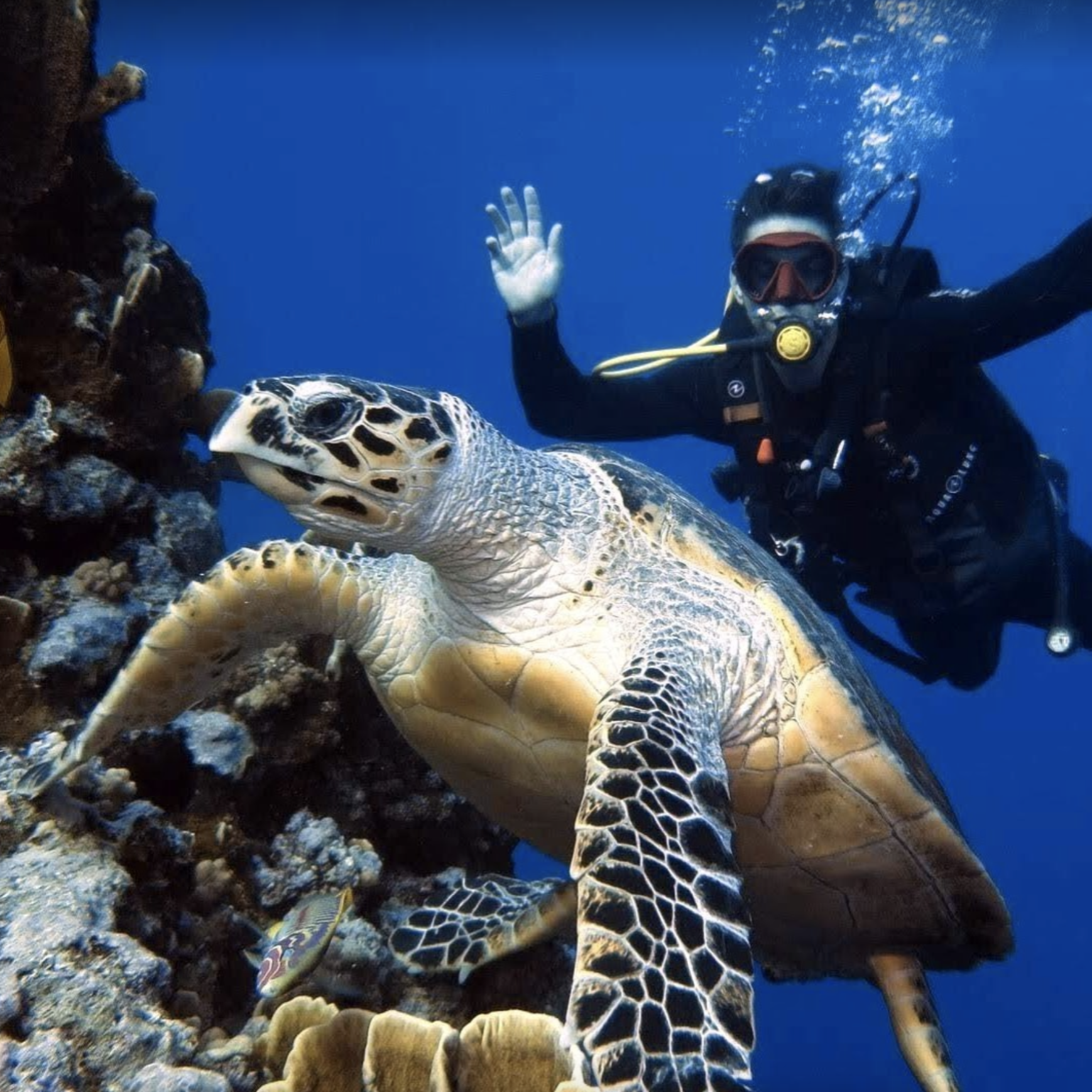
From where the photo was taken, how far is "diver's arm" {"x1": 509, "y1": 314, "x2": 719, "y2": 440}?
4.53 meters

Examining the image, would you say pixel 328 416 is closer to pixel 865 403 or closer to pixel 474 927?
pixel 474 927

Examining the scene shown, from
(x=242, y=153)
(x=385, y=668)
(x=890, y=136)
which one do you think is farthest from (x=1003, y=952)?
(x=242, y=153)

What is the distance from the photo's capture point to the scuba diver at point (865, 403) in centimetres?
394

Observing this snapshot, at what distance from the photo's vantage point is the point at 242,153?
57.3 m

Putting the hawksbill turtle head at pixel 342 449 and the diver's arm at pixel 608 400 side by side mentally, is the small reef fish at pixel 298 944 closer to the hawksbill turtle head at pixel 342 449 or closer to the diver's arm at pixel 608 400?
the hawksbill turtle head at pixel 342 449

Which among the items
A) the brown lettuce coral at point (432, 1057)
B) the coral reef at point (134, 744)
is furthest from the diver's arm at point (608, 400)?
the brown lettuce coral at point (432, 1057)

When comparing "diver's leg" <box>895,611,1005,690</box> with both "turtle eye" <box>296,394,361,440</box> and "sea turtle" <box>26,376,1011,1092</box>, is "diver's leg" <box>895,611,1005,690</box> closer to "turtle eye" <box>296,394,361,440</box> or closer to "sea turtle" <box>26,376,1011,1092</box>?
"sea turtle" <box>26,376,1011,1092</box>

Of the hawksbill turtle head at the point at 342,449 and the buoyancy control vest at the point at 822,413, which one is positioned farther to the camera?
the buoyancy control vest at the point at 822,413

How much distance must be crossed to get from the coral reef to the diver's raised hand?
157cm

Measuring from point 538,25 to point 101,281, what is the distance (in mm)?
19045

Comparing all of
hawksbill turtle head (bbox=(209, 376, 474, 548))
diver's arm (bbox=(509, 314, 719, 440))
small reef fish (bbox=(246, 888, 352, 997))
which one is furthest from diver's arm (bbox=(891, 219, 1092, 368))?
small reef fish (bbox=(246, 888, 352, 997))

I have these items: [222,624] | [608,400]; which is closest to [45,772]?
[222,624]

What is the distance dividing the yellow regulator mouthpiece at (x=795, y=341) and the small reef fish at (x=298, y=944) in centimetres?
294

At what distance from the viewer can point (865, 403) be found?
4.00 m
